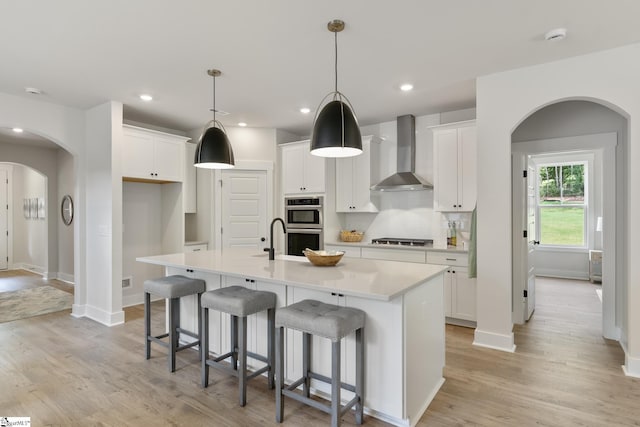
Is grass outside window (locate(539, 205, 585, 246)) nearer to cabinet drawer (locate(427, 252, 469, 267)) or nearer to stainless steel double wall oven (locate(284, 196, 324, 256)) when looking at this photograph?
cabinet drawer (locate(427, 252, 469, 267))

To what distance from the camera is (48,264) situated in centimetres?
729

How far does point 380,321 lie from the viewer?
7.37ft

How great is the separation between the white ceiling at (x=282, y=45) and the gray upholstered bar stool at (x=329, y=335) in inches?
77.6

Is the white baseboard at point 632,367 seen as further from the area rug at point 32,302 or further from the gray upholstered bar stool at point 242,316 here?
the area rug at point 32,302

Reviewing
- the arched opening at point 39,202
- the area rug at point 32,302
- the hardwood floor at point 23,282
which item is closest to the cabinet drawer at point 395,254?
the area rug at point 32,302

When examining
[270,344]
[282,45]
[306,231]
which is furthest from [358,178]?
[270,344]

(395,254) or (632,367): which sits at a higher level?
(395,254)

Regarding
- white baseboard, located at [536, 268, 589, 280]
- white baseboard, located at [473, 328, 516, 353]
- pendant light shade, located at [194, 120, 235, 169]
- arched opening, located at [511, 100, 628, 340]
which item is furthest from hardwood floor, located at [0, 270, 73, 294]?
white baseboard, located at [536, 268, 589, 280]

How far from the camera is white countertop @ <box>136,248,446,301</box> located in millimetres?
2074

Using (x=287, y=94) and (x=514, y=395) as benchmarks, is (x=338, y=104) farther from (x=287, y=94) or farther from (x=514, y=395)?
(x=514, y=395)

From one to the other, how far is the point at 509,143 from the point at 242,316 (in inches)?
114

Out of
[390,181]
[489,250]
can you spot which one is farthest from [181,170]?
[489,250]

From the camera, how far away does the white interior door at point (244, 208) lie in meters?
5.46

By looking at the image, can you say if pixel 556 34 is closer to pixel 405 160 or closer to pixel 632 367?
pixel 405 160
